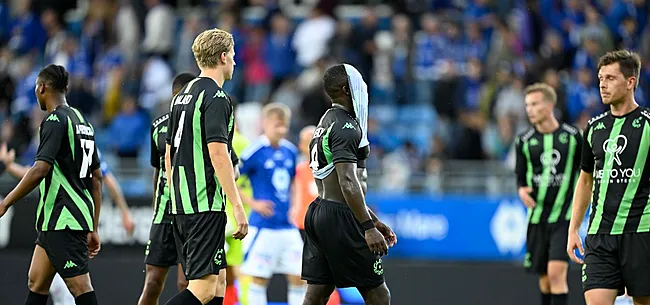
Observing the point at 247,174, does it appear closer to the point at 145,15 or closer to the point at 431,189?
the point at 431,189

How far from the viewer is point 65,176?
26.4ft

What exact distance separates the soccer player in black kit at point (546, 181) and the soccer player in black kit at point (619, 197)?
8.83ft

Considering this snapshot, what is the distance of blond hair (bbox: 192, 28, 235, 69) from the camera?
7293mm

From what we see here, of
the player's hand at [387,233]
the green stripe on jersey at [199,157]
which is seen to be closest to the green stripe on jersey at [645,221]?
the player's hand at [387,233]

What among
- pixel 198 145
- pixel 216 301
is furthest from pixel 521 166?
pixel 198 145

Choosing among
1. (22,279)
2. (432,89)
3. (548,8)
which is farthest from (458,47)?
(22,279)

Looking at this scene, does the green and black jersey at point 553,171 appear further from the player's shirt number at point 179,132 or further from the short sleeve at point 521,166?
the player's shirt number at point 179,132

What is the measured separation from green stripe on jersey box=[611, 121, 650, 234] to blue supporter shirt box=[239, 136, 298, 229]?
434cm

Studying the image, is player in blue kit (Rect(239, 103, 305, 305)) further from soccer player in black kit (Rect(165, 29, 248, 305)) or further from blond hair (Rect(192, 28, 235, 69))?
blond hair (Rect(192, 28, 235, 69))

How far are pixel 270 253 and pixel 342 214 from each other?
3.29 metres

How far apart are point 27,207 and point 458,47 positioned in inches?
332

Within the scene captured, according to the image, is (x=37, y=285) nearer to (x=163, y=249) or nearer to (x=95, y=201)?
(x=95, y=201)

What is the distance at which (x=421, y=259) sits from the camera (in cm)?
1569

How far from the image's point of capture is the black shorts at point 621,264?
23.4 ft
